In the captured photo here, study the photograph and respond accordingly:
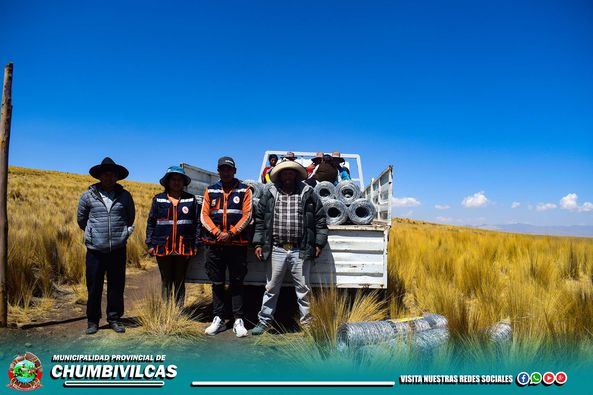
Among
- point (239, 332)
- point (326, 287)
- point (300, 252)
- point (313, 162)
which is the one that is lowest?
point (239, 332)

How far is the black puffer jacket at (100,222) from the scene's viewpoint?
502 cm

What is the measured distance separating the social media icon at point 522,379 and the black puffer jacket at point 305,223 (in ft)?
7.63

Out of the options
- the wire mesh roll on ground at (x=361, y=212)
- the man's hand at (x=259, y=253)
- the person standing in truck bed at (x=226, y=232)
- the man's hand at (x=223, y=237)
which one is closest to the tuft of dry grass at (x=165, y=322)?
the person standing in truck bed at (x=226, y=232)

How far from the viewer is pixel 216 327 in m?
5.08

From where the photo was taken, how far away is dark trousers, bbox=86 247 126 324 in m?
5.05

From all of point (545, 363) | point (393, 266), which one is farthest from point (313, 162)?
point (545, 363)

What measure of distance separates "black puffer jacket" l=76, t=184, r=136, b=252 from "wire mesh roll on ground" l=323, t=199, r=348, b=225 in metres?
2.53

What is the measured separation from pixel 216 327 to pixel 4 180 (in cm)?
320

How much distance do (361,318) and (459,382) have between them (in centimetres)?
162

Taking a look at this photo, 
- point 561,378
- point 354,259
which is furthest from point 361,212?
point 561,378

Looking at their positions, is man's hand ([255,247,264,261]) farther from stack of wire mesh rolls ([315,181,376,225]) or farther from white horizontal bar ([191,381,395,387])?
white horizontal bar ([191,381,395,387])

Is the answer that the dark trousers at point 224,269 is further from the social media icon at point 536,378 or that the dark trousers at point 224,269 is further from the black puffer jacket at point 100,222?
the social media icon at point 536,378

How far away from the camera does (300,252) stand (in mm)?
4957

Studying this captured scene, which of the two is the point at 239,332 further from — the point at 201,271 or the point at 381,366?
the point at 381,366
